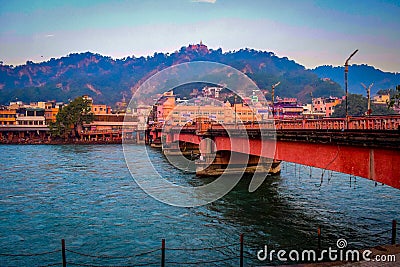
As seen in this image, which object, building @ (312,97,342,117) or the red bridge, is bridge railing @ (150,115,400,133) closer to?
the red bridge

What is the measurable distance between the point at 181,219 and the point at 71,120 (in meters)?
118

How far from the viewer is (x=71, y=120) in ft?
459

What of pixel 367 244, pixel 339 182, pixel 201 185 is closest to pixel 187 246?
pixel 367 244

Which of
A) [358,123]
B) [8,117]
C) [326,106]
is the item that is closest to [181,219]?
[358,123]

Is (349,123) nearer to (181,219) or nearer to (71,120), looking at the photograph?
(181,219)

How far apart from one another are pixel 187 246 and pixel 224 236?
119 inches

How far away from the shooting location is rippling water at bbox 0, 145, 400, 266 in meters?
23.1

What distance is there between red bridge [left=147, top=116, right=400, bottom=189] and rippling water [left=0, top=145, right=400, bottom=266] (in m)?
4.44

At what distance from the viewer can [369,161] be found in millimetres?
20344

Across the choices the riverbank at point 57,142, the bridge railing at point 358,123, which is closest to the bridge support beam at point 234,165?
the bridge railing at point 358,123

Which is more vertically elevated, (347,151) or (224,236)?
(347,151)

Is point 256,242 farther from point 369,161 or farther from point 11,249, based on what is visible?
point 11,249

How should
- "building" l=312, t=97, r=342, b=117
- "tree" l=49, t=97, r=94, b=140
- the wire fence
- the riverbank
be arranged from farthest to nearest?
"building" l=312, t=97, r=342, b=117, "tree" l=49, t=97, r=94, b=140, the riverbank, the wire fence

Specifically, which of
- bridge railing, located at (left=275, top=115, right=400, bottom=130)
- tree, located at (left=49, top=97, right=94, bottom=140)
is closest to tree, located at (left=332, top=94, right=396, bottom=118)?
tree, located at (left=49, top=97, right=94, bottom=140)
